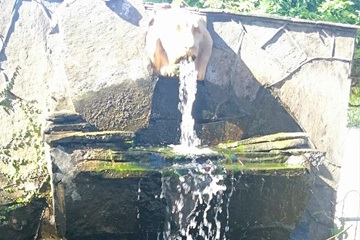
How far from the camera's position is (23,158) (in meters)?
4.23

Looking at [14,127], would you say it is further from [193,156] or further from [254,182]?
[254,182]

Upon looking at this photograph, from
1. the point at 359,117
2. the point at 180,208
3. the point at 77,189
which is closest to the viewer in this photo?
the point at 77,189

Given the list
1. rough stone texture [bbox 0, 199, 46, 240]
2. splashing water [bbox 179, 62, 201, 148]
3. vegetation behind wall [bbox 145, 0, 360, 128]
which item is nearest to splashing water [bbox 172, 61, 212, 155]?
splashing water [bbox 179, 62, 201, 148]

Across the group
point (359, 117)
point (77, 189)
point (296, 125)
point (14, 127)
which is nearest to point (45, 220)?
point (14, 127)

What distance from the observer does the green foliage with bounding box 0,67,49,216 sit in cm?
417

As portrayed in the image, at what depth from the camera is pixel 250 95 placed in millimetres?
4863

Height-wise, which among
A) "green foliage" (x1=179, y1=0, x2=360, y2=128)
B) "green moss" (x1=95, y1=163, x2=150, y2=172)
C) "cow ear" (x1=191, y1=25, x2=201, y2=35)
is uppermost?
"green foliage" (x1=179, y1=0, x2=360, y2=128)

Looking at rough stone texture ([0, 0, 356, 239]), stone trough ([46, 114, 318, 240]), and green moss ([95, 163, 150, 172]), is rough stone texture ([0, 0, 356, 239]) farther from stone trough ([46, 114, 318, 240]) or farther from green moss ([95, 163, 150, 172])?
green moss ([95, 163, 150, 172])

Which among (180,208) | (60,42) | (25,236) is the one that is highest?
(60,42)

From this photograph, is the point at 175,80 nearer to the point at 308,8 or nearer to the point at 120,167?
the point at 120,167

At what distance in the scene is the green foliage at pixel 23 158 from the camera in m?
4.17

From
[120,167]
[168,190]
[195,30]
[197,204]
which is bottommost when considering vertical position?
[197,204]

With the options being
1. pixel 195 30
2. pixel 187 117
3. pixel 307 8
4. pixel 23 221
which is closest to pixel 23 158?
pixel 23 221

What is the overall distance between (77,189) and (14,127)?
56.6 inches
